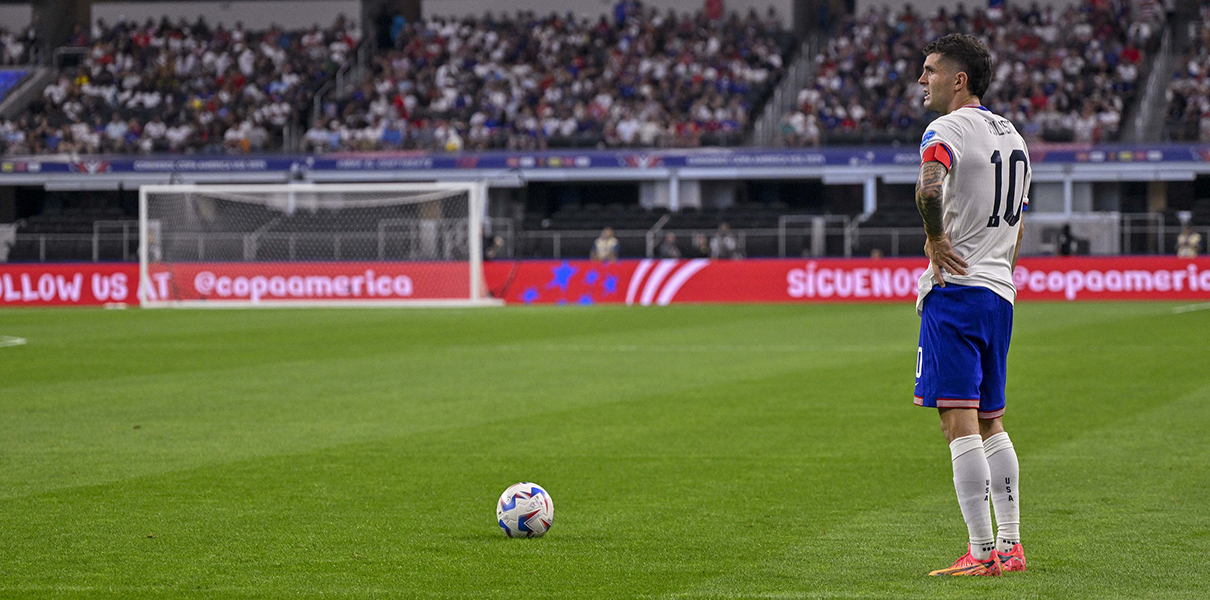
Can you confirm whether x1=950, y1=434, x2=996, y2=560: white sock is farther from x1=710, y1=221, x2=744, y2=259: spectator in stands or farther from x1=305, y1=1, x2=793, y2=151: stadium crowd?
x1=305, y1=1, x2=793, y2=151: stadium crowd

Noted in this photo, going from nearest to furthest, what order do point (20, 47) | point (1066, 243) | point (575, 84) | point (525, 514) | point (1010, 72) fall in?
point (525, 514), point (1066, 243), point (1010, 72), point (575, 84), point (20, 47)

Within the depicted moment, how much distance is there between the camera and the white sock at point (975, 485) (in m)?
5.33

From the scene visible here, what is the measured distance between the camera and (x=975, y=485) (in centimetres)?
534

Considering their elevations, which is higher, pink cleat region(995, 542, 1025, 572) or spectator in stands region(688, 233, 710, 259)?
pink cleat region(995, 542, 1025, 572)

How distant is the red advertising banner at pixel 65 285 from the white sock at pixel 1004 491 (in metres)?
30.9

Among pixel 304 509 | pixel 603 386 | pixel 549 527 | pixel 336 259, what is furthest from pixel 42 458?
pixel 336 259

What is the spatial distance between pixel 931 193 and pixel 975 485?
114cm

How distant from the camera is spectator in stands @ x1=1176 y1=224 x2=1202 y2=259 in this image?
31.3 metres

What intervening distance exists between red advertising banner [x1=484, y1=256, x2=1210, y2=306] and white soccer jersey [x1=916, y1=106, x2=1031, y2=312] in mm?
25736

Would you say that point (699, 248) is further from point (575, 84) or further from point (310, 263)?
point (575, 84)

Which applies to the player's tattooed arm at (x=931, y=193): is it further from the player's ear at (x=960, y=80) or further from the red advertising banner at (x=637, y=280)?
the red advertising banner at (x=637, y=280)

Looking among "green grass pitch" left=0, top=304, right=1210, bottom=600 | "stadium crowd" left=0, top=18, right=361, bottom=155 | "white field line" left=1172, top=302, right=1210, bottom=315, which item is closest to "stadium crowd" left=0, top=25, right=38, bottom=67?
"stadium crowd" left=0, top=18, right=361, bottom=155

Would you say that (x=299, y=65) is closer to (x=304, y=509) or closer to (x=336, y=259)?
(x=336, y=259)

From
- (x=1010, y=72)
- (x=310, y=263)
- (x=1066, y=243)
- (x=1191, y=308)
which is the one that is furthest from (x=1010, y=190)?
(x=1010, y=72)
